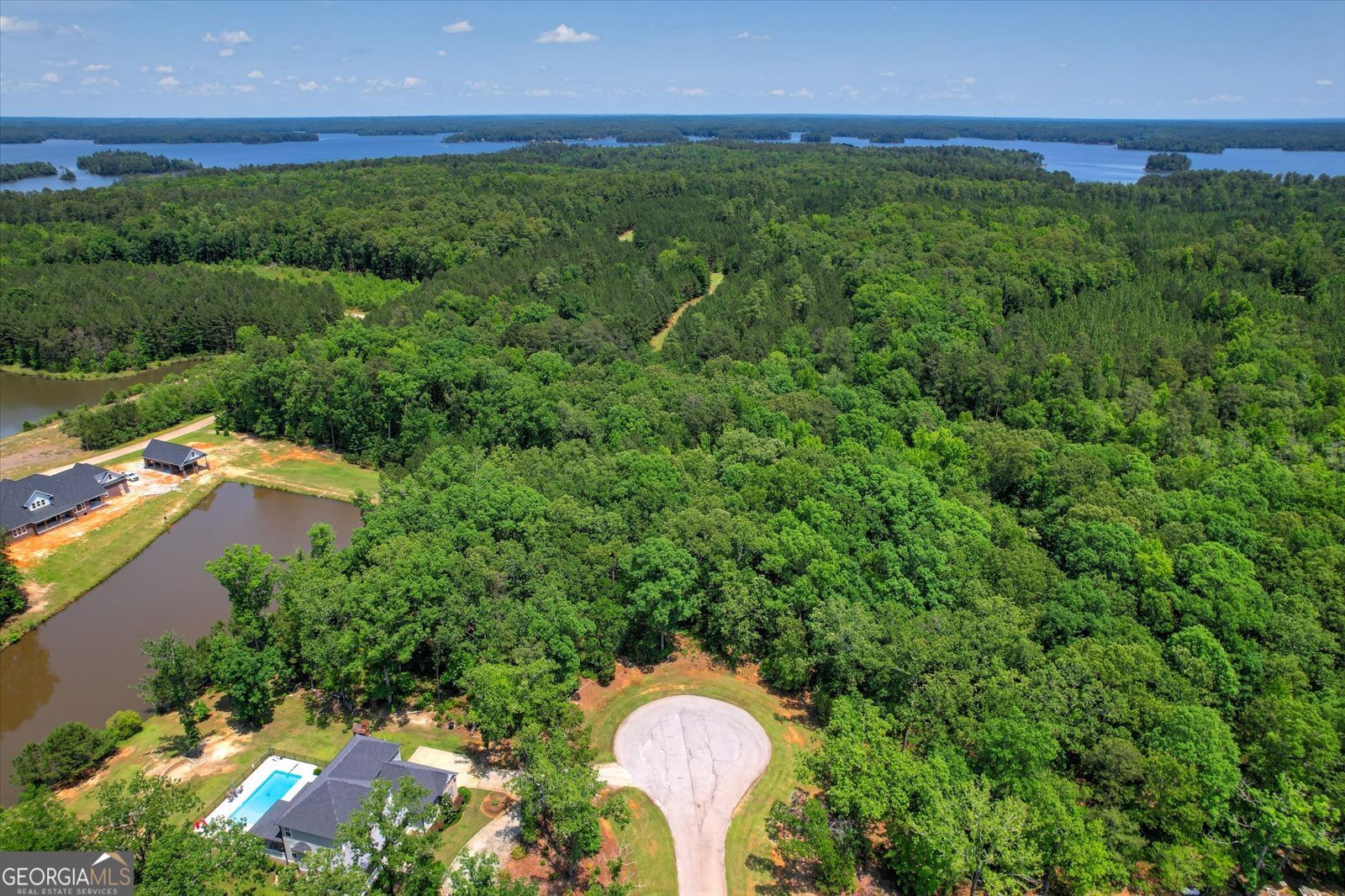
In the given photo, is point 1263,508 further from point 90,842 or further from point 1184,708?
point 90,842

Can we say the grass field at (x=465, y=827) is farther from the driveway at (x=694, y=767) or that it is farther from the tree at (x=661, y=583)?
the tree at (x=661, y=583)

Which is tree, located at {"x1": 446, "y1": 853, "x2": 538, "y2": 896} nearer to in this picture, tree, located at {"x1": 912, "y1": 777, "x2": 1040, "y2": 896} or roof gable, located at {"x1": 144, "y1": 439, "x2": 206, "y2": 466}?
tree, located at {"x1": 912, "y1": 777, "x2": 1040, "y2": 896}

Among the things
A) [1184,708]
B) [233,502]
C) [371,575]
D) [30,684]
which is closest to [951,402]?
[1184,708]

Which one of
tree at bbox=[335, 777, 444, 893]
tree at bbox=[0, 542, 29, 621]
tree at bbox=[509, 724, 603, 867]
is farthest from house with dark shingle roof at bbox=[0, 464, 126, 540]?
tree at bbox=[509, 724, 603, 867]

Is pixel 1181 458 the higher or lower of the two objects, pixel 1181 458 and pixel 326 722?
the higher
